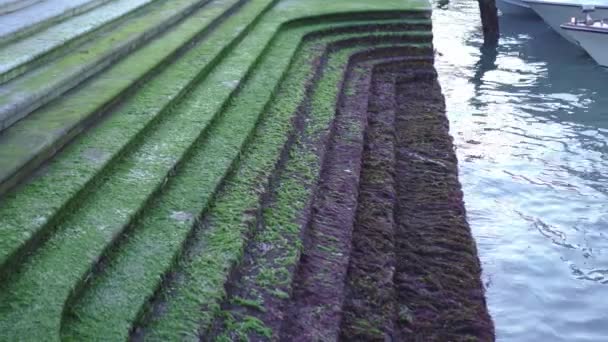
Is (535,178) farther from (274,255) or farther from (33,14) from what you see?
(33,14)

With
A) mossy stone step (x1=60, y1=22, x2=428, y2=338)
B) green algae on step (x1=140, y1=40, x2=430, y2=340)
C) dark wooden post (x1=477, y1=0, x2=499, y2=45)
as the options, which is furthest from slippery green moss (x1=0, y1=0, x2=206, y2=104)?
dark wooden post (x1=477, y1=0, x2=499, y2=45)

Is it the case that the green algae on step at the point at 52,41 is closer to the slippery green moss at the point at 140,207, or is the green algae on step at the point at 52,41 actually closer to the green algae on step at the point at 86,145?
the green algae on step at the point at 86,145

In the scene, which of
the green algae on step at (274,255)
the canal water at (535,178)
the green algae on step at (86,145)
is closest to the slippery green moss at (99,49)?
the green algae on step at (86,145)

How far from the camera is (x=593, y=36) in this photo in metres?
9.32

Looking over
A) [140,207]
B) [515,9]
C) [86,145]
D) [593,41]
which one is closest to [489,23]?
[593,41]

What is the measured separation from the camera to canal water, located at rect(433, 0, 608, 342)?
14.4 ft

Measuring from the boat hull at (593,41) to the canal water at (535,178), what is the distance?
0.64ft

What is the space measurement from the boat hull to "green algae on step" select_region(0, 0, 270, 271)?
5.62m

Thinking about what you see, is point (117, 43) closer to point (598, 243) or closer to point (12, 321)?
point (12, 321)

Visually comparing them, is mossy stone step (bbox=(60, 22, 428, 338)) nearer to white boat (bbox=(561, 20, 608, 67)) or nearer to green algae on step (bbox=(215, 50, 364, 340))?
green algae on step (bbox=(215, 50, 364, 340))

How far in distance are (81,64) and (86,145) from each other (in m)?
1.07

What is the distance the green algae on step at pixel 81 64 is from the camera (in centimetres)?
387

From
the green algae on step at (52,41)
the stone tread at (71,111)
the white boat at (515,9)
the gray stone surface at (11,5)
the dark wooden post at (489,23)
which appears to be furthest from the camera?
the white boat at (515,9)

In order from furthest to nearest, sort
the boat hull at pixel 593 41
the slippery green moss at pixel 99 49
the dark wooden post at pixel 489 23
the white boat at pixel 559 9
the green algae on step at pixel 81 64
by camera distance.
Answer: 1. the dark wooden post at pixel 489 23
2. the white boat at pixel 559 9
3. the boat hull at pixel 593 41
4. the slippery green moss at pixel 99 49
5. the green algae on step at pixel 81 64
